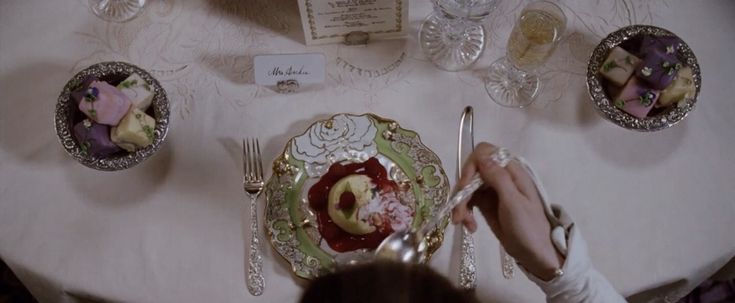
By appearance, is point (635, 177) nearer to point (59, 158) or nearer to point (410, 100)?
point (410, 100)

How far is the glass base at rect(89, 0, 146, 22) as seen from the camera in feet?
3.14

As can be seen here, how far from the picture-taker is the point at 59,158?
887 mm

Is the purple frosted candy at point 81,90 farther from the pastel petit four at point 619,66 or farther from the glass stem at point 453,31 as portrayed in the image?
the pastel petit four at point 619,66

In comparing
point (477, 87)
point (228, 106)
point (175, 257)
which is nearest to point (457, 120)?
point (477, 87)

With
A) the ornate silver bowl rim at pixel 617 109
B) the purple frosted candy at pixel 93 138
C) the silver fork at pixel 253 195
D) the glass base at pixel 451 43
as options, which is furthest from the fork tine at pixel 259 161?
the ornate silver bowl rim at pixel 617 109

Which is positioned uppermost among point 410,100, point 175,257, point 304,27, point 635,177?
point 304,27

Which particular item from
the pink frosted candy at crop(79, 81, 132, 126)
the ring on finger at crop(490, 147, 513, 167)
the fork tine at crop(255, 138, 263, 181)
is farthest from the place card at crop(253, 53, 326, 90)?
the ring on finger at crop(490, 147, 513, 167)

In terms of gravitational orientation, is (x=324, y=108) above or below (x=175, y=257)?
above

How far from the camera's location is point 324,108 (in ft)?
2.99

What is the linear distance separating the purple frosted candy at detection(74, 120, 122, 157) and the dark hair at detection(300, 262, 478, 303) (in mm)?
422

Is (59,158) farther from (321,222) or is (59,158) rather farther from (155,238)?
(321,222)

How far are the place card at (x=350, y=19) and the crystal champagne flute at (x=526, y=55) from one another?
0.57 ft

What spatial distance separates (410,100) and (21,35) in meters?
0.67

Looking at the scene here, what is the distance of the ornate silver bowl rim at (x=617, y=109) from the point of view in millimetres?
830
